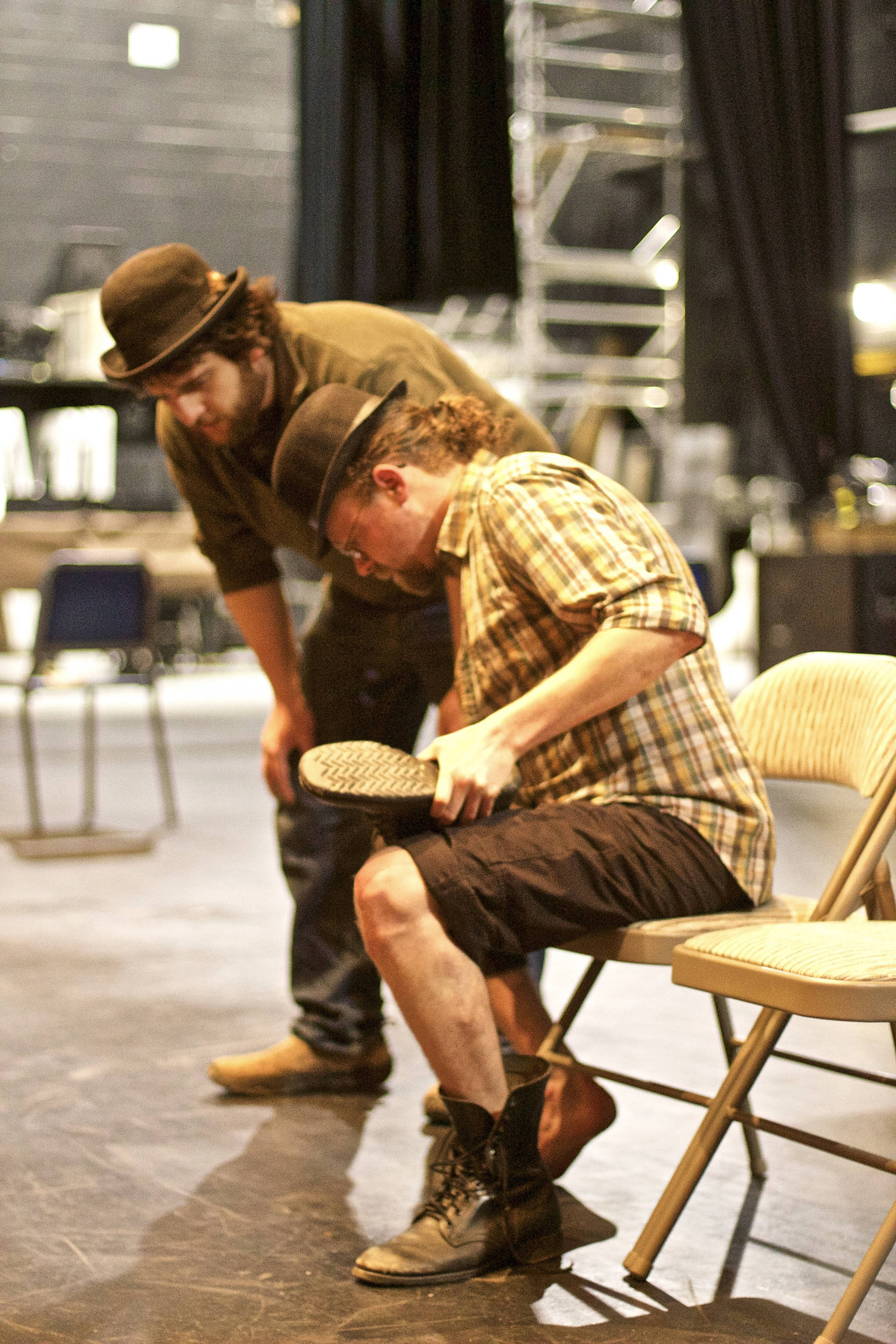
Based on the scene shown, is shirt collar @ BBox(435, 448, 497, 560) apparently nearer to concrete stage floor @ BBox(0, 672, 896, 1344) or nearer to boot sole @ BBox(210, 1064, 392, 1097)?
concrete stage floor @ BBox(0, 672, 896, 1344)

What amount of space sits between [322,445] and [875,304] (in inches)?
357

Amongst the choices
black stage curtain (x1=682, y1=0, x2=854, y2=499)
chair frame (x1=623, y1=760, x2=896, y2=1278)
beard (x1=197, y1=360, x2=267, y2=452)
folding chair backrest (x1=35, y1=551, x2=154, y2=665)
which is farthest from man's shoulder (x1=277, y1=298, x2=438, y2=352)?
black stage curtain (x1=682, y1=0, x2=854, y2=499)

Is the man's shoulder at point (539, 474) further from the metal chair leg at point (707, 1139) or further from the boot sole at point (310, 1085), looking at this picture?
the boot sole at point (310, 1085)

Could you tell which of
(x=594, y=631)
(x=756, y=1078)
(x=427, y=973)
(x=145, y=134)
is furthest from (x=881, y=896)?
(x=145, y=134)

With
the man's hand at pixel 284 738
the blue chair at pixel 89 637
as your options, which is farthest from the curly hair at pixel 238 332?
the blue chair at pixel 89 637

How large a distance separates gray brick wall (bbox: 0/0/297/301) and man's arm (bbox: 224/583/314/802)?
35.0 ft

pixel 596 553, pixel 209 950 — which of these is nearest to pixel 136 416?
pixel 209 950

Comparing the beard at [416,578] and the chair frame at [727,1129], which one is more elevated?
the beard at [416,578]

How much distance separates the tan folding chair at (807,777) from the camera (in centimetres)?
177

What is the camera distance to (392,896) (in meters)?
1.70

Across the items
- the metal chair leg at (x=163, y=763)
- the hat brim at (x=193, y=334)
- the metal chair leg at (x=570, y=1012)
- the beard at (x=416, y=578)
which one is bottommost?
the metal chair leg at (x=163, y=763)

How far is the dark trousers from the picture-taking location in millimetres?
2566

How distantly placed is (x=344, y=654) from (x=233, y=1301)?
1.10m

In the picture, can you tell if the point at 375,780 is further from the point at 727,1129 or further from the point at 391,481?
the point at 727,1129
